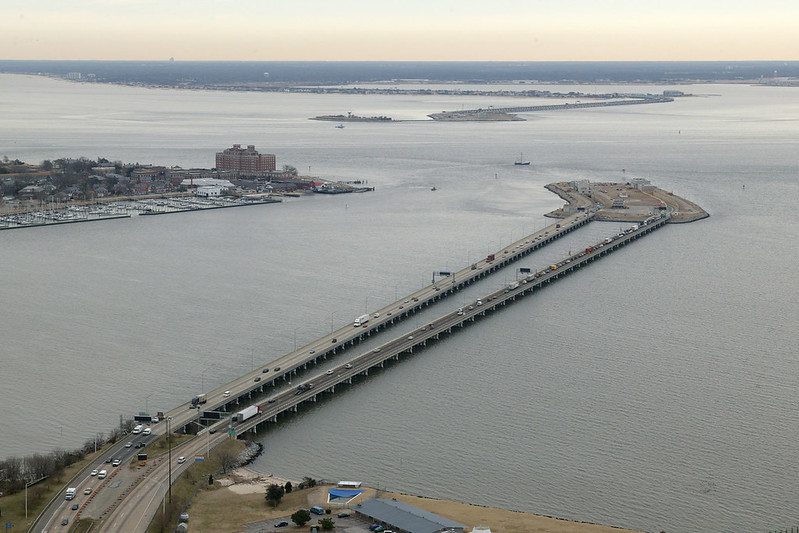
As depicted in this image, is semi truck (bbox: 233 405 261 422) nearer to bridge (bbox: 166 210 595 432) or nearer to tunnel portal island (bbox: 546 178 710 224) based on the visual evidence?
bridge (bbox: 166 210 595 432)

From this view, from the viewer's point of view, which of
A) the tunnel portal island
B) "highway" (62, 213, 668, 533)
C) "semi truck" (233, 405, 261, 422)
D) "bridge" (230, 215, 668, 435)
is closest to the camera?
"highway" (62, 213, 668, 533)

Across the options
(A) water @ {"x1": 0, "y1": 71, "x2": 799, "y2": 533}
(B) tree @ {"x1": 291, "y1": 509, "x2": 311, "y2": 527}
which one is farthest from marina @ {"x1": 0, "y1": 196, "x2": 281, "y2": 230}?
(B) tree @ {"x1": 291, "y1": 509, "x2": 311, "y2": 527}

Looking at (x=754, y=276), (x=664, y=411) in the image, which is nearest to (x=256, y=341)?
(x=664, y=411)

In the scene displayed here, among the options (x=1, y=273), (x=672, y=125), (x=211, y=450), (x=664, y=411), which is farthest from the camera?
(x=672, y=125)

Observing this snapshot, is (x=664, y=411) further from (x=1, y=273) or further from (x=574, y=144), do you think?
(x=574, y=144)

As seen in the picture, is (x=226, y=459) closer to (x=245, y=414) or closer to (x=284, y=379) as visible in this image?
(x=245, y=414)

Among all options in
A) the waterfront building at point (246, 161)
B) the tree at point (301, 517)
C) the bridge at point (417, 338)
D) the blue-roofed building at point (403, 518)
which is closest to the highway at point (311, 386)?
the bridge at point (417, 338)

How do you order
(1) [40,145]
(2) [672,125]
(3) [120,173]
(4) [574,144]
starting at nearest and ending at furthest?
(3) [120,173] → (1) [40,145] → (4) [574,144] → (2) [672,125]

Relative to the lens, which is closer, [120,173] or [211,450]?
[211,450]
